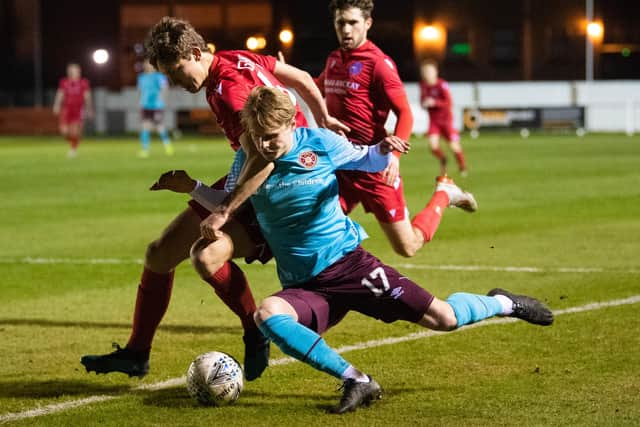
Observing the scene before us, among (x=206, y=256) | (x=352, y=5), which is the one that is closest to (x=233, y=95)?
→ (x=206, y=256)

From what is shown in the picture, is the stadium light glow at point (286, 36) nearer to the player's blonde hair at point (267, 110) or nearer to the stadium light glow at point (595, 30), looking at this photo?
the stadium light glow at point (595, 30)

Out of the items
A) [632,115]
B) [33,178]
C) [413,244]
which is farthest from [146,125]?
[413,244]

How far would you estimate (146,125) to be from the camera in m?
→ 30.8

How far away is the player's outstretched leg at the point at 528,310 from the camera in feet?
21.5

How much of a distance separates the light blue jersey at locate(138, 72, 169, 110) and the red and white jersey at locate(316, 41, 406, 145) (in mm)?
23839

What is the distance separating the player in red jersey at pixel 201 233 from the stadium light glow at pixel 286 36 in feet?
157

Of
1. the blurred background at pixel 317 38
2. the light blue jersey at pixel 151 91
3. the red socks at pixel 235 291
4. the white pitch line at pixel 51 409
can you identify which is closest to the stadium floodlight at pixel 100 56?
the blurred background at pixel 317 38

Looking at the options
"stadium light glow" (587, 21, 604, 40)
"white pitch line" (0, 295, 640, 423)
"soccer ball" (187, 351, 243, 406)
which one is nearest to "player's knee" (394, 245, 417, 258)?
"white pitch line" (0, 295, 640, 423)

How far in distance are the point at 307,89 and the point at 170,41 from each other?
52.2 inches

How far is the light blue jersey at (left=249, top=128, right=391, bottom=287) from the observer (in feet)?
19.0

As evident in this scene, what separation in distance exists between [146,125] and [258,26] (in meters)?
26.6

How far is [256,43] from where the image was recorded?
50281 millimetres

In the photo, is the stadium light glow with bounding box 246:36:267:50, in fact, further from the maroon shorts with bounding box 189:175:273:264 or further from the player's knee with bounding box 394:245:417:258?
the maroon shorts with bounding box 189:175:273:264

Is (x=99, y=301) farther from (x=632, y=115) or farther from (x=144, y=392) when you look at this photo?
(x=632, y=115)
